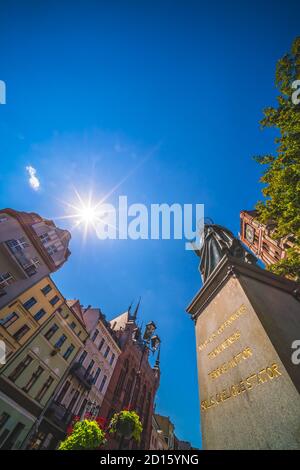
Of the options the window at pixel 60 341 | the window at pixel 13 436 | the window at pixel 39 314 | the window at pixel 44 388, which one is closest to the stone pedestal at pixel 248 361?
the window at pixel 13 436

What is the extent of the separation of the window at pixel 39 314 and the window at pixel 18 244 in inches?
273

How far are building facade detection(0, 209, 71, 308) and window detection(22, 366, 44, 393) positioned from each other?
681 centimetres

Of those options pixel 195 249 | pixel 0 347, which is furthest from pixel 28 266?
pixel 195 249

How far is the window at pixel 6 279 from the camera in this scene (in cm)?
2000

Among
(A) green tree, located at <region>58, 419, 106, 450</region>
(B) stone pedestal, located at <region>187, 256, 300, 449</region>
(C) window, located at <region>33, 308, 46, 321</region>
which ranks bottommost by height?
(B) stone pedestal, located at <region>187, 256, 300, 449</region>

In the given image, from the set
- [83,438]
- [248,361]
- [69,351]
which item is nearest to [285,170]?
[248,361]

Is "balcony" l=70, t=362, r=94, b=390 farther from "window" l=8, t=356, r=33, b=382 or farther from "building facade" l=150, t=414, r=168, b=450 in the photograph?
"building facade" l=150, t=414, r=168, b=450

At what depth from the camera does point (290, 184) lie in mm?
8844

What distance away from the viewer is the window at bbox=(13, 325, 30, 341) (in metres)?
18.9

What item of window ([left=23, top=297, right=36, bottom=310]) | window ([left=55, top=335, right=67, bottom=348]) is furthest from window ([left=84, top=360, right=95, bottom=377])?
window ([left=23, top=297, right=36, bottom=310])

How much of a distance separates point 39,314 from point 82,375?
8274 mm

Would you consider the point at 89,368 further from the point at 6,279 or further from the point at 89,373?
the point at 6,279
